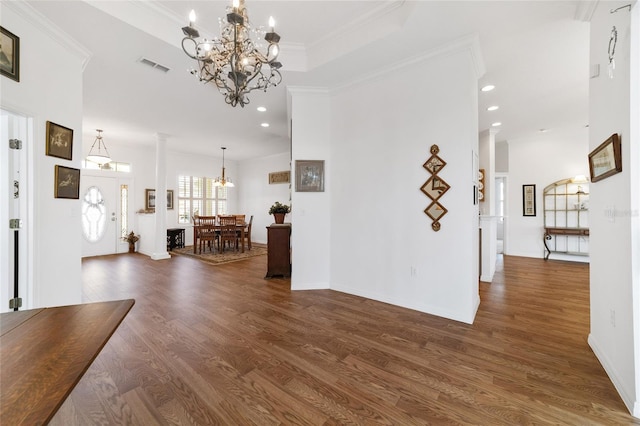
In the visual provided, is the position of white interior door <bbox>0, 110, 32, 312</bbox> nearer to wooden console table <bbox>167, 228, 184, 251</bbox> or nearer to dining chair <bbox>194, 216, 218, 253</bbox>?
Answer: dining chair <bbox>194, 216, 218, 253</bbox>

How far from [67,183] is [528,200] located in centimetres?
876

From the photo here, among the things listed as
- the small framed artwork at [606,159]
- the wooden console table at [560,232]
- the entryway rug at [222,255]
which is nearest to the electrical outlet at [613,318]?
the small framed artwork at [606,159]

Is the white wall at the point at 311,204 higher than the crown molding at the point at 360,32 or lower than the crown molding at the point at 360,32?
lower

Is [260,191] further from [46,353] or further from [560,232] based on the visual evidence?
[560,232]

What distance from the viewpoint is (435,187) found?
285 cm

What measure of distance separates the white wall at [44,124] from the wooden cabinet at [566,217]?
8.77 meters

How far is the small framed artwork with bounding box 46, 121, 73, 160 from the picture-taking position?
245 centimetres

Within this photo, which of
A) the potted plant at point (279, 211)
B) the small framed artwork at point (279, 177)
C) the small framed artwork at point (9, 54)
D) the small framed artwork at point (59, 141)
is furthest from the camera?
the small framed artwork at point (279, 177)

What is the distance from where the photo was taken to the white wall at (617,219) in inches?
58.4

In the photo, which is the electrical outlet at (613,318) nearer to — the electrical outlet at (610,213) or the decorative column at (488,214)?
the electrical outlet at (610,213)

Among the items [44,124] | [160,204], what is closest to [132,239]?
[160,204]

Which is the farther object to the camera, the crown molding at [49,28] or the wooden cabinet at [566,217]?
the wooden cabinet at [566,217]

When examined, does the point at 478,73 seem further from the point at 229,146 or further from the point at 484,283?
the point at 229,146

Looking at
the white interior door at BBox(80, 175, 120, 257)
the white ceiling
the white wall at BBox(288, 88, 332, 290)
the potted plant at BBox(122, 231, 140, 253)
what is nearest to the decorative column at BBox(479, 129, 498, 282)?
the white ceiling
